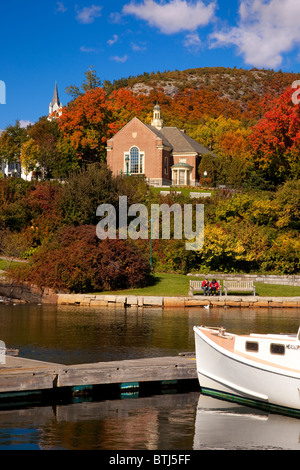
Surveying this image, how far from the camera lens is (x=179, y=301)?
139ft

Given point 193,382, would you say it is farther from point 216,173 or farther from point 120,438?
point 216,173

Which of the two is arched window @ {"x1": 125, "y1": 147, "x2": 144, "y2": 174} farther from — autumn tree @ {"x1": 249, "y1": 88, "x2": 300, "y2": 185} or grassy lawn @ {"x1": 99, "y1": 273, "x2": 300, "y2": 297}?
grassy lawn @ {"x1": 99, "y1": 273, "x2": 300, "y2": 297}

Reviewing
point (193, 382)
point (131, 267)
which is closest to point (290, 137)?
point (131, 267)

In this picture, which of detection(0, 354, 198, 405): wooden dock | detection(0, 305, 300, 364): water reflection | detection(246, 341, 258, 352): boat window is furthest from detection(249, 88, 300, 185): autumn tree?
detection(246, 341, 258, 352): boat window

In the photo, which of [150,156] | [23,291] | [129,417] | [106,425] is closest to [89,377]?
[129,417]

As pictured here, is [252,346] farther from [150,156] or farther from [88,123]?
[88,123]

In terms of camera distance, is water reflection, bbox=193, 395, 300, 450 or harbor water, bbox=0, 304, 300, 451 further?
water reflection, bbox=193, 395, 300, 450

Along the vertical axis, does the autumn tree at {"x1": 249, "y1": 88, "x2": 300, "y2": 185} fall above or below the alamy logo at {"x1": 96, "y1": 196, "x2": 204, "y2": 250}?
above

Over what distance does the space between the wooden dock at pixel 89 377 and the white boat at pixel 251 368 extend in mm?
1024

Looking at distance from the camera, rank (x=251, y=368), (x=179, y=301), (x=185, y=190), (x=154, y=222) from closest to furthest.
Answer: (x=251, y=368) < (x=179, y=301) < (x=154, y=222) < (x=185, y=190)

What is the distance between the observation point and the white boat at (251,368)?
18031 millimetres

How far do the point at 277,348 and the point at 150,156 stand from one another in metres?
65.1

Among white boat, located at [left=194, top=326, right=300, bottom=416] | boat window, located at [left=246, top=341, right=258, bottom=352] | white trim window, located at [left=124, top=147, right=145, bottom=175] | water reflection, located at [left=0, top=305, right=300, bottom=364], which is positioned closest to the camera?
white boat, located at [left=194, top=326, right=300, bottom=416]

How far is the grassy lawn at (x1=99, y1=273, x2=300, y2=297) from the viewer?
44656mm
